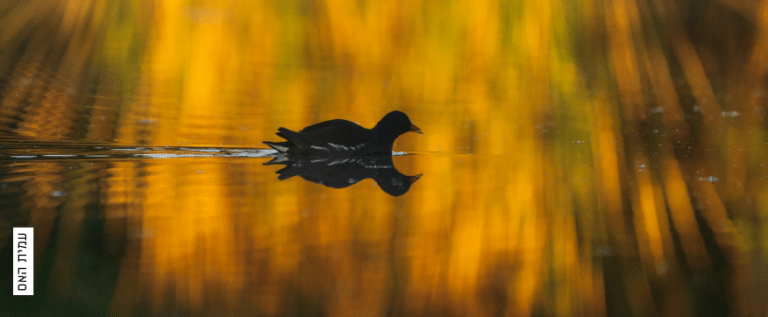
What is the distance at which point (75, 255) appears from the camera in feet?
6.45

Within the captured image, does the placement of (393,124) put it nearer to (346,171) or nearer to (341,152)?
(341,152)

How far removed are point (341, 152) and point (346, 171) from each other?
1.46 feet

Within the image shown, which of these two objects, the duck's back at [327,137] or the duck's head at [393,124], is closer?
the duck's back at [327,137]

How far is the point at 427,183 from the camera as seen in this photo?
3.51 m

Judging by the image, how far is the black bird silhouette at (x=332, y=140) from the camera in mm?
4266

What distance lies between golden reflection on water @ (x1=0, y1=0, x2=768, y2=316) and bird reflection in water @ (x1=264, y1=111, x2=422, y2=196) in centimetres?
23

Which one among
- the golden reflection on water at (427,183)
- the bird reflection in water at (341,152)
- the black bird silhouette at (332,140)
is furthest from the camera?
the black bird silhouette at (332,140)

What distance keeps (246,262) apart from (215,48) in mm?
10460

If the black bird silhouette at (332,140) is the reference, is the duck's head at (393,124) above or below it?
above

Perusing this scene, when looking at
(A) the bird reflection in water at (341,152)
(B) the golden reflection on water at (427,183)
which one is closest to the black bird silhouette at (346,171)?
(A) the bird reflection in water at (341,152)

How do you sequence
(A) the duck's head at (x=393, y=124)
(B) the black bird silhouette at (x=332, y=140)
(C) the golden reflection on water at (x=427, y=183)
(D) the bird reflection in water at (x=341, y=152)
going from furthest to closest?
1. (A) the duck's head at (x=393, y=124)
2. (B) the black bird silhouette at (x=332, y=140)
3. (D) the bird reflection in water at (x=341, y=152)
4. (C) the golden reflection on water at (x=427, y=183)

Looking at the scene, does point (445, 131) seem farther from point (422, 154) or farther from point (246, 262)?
point (246, 262)

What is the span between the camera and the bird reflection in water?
374 cm

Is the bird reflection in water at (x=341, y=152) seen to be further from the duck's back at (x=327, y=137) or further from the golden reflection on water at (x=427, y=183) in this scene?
the golden reflection on water at (x=427, y=183)
